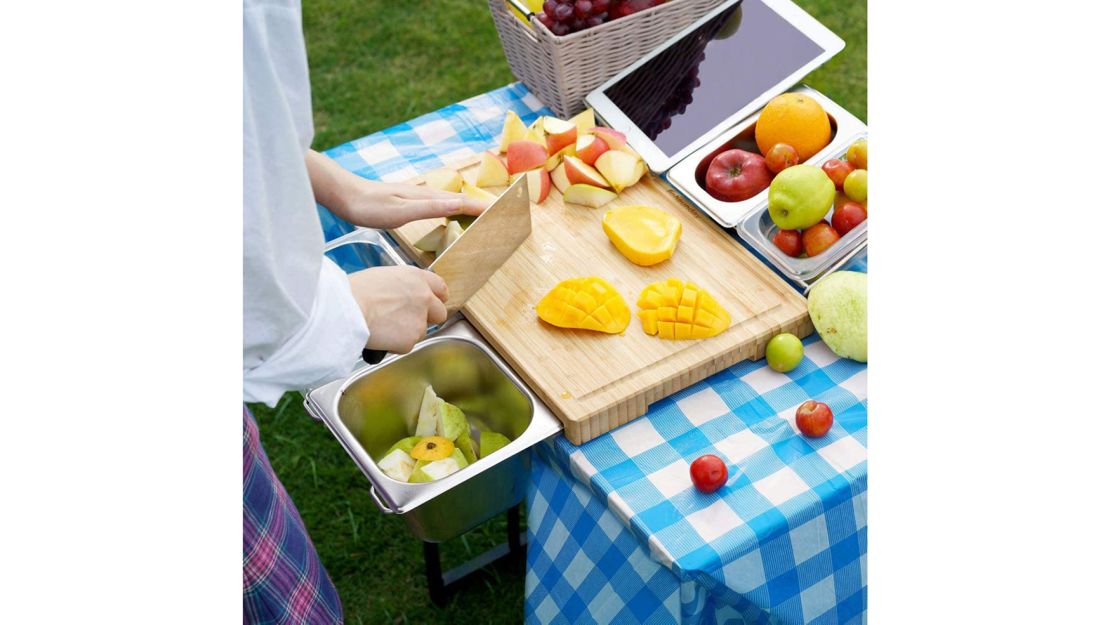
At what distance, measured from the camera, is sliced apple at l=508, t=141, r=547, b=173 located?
229cm

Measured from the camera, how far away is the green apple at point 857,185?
208cm

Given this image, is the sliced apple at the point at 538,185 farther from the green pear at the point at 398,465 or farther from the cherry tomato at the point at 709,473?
the cherry tomato at the point at 709,473

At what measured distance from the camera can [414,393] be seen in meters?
2.06

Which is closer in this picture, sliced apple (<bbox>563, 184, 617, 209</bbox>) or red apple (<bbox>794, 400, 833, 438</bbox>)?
red apple (<bbox>794, 400, 833, 438</bbox>)

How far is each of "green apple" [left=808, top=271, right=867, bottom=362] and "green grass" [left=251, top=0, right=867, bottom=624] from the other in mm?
1213

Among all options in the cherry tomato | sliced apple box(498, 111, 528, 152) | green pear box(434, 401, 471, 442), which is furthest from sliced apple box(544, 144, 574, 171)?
the cherry tomato

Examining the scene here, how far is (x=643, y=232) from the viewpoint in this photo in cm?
214

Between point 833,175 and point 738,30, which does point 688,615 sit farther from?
point 738,30

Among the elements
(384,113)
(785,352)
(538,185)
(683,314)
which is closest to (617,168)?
(538,185)

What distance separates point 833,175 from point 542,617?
1064 mm

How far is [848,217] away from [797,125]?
0.92ft

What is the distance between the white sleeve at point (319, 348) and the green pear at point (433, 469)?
37 cm

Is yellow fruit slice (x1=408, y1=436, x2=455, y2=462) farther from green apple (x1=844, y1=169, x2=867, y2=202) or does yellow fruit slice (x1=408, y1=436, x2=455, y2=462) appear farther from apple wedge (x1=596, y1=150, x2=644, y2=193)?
green apple (x1=844, y1=169, x2=867, y2=202)

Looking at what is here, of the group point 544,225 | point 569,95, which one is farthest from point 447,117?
point 544,225
